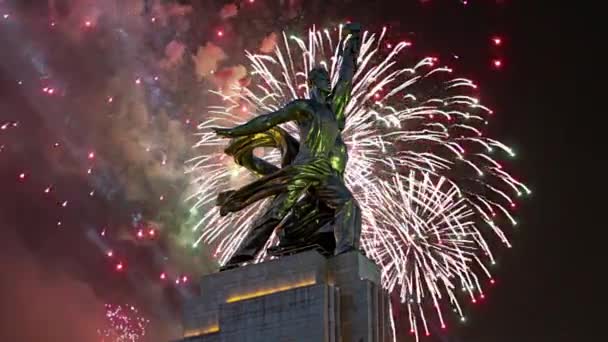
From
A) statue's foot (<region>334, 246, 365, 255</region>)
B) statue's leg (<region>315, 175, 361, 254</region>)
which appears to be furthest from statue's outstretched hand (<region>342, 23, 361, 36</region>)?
statue's foot (<region>334, 246, 365, 255</region>)

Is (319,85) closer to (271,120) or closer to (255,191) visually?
(271,120)

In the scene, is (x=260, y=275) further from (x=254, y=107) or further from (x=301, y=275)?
(x=254, y=107)

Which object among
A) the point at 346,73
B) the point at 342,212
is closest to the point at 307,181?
the point at 342,212

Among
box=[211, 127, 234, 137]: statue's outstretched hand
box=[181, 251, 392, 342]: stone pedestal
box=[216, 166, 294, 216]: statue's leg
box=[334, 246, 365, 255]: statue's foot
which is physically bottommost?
box=[181, 251, 392, 342]: stone pedestal

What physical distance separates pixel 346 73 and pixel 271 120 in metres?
2.10

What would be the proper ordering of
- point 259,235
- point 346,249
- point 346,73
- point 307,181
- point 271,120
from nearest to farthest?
1. point 346,249
2. point 307,181
3. point 259,235
4. point 271,120
5. point 346,73

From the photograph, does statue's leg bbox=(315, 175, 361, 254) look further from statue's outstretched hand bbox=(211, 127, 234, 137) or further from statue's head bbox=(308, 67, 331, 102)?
statue's outstretched hand bbox=(211, 127, 234, 137)

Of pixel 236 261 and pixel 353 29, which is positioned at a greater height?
pixel 353 29

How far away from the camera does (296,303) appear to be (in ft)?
77.6

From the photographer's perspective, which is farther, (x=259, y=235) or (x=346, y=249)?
(x=259, y=235)

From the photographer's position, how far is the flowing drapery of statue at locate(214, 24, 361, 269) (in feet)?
82.3

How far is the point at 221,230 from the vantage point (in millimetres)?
30641

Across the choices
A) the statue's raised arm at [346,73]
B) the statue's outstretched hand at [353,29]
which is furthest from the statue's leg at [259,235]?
the statue's outstretched hand at [353,29]

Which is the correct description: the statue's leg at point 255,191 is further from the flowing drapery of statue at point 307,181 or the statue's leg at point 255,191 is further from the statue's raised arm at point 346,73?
the statue's raised arm at point 346,73
